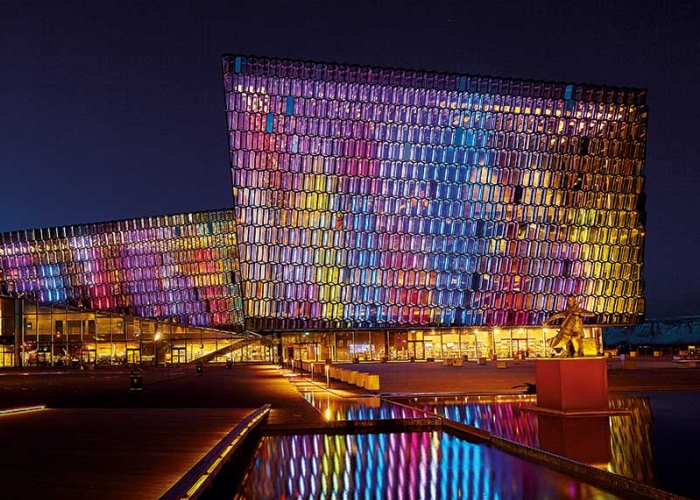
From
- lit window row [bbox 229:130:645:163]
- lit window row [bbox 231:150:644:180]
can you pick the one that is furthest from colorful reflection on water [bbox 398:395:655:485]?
lit window row [bbox 229:130:645:163]

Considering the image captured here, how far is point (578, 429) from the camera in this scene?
45.2 ft

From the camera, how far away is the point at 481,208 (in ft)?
244

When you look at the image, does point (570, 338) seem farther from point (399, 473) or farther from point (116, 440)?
point (116, 440)

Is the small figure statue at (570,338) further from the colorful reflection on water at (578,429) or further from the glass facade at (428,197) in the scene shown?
the glass facade at (428,197)

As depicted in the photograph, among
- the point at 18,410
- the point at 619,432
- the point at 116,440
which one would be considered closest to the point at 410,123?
the point at 18,410

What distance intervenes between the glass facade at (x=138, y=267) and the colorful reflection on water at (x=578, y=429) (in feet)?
222

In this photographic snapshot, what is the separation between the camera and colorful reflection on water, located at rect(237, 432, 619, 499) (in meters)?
9.22

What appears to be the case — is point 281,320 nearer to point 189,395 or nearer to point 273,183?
point 273,183


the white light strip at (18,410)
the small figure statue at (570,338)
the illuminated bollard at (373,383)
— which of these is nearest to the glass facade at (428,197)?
the illuminated bollard at (373,383)

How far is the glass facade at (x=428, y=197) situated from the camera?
226 feet

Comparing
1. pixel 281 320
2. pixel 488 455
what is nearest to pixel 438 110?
pixel 281 320

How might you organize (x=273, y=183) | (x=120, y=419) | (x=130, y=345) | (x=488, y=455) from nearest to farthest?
(x=488, y=455) < (x=120, y=419) < (x=273, y=183) < (x=130, y=345)

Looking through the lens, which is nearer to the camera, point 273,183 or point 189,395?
point 189,395

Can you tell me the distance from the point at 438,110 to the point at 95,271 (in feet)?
146
